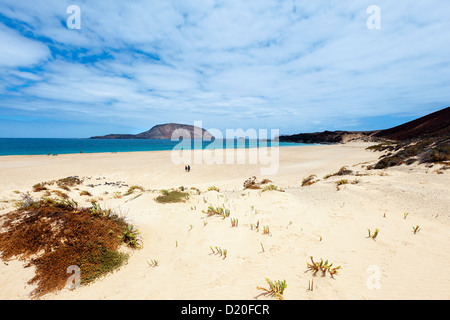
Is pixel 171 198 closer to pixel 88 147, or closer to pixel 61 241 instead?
pixel 61 241

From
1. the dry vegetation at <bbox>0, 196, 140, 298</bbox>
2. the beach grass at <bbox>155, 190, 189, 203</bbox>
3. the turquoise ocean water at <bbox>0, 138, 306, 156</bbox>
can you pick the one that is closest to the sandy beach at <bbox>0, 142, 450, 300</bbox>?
the dry vegetation at <bbox>0, 196, 140, 298</bbox>

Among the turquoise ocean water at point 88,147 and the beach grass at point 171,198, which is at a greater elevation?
the turquoise ocean water at point 88,147

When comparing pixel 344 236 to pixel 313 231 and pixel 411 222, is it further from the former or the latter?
pixel 411 222

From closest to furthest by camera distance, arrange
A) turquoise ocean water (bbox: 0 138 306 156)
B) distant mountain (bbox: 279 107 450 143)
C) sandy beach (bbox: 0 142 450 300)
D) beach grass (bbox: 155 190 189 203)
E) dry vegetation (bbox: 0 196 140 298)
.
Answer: sandy beach (bbox: 0 142 450 300), dry vegetation (bbox: 0 196 140 298), beach grass (bbox: 155 190 189 203), distant mountain (bbox: 279 107 450 143), turquoise ocean water (bbox: 0 138 306 156)

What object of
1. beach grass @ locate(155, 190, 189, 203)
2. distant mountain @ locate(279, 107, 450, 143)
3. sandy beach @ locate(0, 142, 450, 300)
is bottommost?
sandy beach @ locate(0, 142, 450, 300)

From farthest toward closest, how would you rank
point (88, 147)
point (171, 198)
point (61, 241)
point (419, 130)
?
1. point (88, 147)
2. point (419, 130)
3. point (171, 198)
4. point (61, 241)

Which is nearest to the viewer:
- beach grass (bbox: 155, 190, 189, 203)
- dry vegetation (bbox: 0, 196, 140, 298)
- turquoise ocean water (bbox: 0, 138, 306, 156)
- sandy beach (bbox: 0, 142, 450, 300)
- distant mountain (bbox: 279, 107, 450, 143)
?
sandy beach (bbox: 0, 142, 450, 300)

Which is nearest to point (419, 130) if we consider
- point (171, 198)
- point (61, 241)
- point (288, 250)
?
point (288, 250)

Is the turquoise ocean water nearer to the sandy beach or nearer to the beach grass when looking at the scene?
the beach grass

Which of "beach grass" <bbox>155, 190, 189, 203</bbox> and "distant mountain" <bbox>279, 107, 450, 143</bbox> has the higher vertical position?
"distant mountain" <bbox>279, 107, 450, 143</bbox>

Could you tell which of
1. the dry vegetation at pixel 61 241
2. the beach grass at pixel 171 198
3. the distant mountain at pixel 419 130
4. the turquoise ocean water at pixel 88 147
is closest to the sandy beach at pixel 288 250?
the dry vegetation at pixel 61 241

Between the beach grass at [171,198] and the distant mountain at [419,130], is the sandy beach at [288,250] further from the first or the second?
the distant mountain at [419,130]
